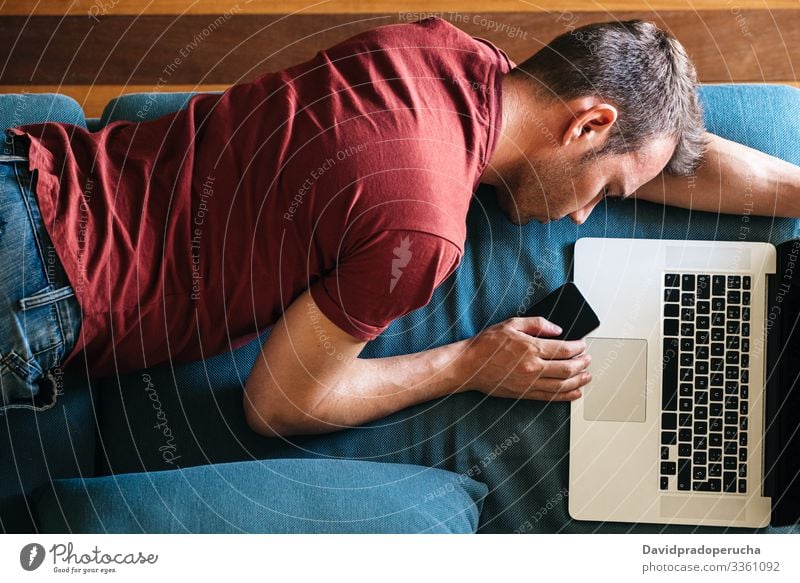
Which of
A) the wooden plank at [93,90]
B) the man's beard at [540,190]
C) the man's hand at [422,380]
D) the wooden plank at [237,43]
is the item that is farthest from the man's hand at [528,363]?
the wooden plank at [93,90]

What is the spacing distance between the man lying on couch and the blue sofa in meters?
0.05

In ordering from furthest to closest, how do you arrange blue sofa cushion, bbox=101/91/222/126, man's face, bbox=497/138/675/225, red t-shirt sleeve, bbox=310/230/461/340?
blue sofa cushion, bbox=101/91/222/126, man's face, bbox=497/138/675/225, red t-shirt sleeve, bbox=310/230/461/340

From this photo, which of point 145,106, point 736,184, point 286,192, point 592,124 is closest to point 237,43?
point 145,106

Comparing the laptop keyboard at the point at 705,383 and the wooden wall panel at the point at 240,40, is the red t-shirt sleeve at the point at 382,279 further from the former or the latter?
the wooden wall panel at the point at 240,40

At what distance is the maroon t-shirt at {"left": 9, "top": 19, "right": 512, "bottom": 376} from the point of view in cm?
63

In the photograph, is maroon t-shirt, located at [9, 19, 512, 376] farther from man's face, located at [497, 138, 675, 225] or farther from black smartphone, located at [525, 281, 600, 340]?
black smartphone, located at [525, 281, 600, 340]

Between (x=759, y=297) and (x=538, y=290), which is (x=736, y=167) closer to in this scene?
(x=759, y=297)

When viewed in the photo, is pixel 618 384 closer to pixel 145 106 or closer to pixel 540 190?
pixel 540 190

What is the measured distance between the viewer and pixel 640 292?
80 centimetres

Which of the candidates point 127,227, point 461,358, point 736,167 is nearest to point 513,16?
point 736,167

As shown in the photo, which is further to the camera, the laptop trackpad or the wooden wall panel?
the wooden wall panel

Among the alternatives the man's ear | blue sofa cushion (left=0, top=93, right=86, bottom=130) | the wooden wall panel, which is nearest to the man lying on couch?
the man's ear

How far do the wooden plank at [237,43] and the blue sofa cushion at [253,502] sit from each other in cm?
52

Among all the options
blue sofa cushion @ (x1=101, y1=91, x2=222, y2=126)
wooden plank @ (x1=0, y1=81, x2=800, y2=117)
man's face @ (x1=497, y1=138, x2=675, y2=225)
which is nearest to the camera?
man's face @ (x1=497, y1=138, x2=675, y2=225)
